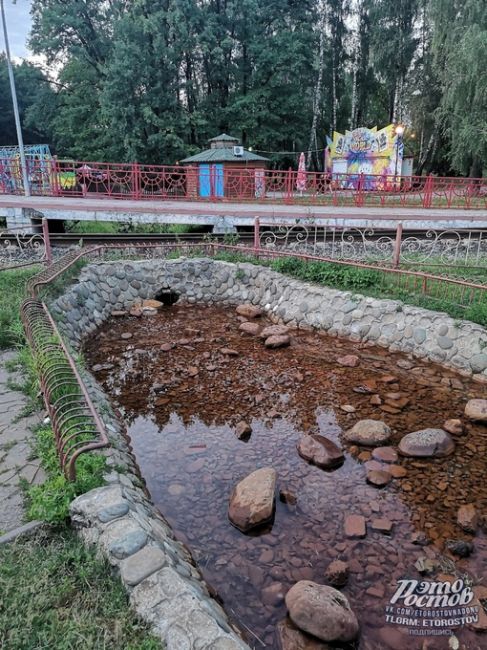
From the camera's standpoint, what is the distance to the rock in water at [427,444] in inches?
203

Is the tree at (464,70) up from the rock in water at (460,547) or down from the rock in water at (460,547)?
up

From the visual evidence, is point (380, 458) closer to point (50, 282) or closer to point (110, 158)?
point (50, 282)

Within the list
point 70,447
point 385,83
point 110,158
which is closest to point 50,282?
point 70,447

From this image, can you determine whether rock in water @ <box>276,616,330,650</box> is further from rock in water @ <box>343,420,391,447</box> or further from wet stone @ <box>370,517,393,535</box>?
rock in water @ <box>343,420,391,447</box>

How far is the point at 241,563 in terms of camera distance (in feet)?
12.4

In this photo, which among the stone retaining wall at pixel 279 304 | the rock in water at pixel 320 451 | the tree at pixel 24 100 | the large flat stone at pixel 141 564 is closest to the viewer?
the large flat stone at pixel 141 564

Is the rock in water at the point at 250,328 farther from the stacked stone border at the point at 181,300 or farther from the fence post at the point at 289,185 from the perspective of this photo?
the fence post at the point at 289,185

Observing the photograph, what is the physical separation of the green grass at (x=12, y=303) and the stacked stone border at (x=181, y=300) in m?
0.65

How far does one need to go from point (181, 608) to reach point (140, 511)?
1.15 metres

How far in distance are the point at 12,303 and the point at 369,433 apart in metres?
5.94

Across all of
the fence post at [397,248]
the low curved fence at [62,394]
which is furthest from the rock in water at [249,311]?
the low curved fence at [62,394]

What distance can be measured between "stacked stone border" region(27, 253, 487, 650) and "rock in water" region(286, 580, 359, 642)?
0.53 meters

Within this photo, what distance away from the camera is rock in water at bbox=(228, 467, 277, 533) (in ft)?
13.6

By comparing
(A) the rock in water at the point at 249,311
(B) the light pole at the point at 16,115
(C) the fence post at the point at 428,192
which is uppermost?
(B) the light pole at the point at 16,115
